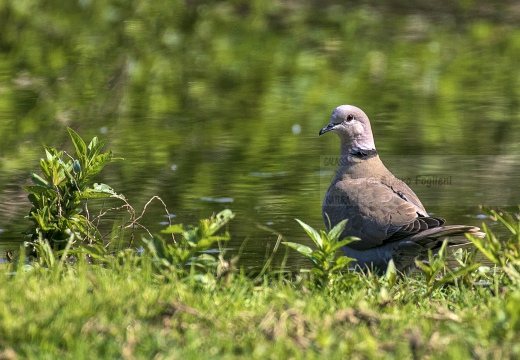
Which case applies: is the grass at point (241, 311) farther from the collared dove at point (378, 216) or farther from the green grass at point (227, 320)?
the collared dove at point (378, 216)

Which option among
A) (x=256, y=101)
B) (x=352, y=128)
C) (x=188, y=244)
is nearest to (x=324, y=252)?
(x=188, y=244)

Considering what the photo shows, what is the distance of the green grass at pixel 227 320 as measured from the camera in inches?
158

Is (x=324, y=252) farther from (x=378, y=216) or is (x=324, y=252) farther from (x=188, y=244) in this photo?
A: (x=378, y=216)

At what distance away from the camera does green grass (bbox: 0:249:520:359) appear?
13.1ft

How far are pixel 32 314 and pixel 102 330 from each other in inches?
14.0

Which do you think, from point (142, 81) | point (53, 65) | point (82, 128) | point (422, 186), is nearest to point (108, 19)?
point (53, 65)

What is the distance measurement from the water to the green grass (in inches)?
75.1

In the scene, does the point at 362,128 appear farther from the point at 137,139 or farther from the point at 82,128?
the point at 82,128

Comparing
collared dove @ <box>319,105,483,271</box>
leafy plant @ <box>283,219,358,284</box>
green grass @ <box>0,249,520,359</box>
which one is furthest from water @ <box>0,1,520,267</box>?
green grass @ <box>0,249,520,359</box>

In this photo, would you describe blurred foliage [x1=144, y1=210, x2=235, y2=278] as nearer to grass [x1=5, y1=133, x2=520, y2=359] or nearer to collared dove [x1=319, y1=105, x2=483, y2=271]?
grass [x1=5, y1=133, x2=520, y2=359]

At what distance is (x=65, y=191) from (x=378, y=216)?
6.90 feet

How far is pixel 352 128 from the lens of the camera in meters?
7.46

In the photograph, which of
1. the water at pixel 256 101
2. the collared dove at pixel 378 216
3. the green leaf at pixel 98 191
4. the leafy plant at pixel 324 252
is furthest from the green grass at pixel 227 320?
the water at pixel 256 101

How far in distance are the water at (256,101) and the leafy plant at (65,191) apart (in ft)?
4.49
